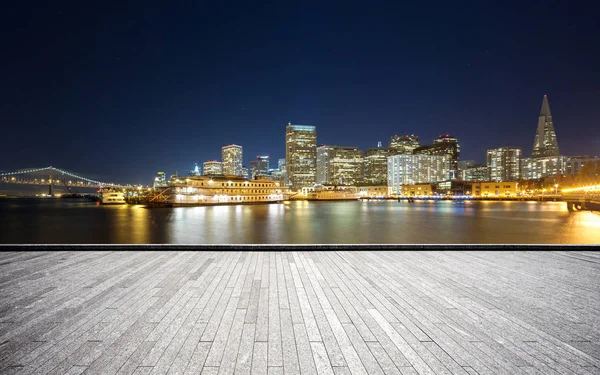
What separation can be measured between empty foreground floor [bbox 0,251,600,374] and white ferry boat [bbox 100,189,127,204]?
385 feet

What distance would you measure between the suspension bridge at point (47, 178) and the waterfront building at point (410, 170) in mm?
153147

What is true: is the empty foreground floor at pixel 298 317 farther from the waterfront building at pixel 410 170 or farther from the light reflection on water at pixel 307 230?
the waterfront building at pixel 410 170

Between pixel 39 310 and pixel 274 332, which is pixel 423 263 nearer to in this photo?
pixel 274 332

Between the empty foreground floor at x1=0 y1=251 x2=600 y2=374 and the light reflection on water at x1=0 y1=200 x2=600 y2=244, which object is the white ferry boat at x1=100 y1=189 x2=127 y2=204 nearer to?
the light reflection on water at x1=0 y1=200 x2=600 y2=244

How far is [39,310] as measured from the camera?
14.0 feet

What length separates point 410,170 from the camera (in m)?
189

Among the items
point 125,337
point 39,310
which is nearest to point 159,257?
point 39,310

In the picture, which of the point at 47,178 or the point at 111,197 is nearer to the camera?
the point at 111,197

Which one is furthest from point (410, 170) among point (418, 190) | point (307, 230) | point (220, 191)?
point (307, 230)

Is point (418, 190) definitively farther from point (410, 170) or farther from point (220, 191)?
point (220, 191)

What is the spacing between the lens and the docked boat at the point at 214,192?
79.8 meters

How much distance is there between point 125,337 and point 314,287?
2.93 meters

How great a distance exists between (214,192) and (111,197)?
170 ft

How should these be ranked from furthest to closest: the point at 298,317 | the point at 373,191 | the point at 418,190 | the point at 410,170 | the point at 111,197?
the point at 410,170, the point at 373,191, the point at 418,190, the point at 111,197, the point at 298,317
